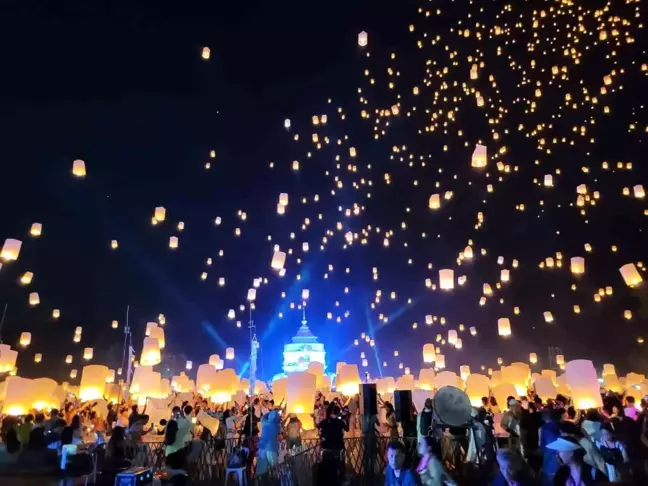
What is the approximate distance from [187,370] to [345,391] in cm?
1691

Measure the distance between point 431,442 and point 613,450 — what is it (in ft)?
14.5

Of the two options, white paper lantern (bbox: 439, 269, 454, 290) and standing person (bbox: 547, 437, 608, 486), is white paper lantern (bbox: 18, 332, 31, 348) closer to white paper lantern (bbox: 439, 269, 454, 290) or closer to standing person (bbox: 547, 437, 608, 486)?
white paper lantern (bbox: 439, 269, 454, 290)

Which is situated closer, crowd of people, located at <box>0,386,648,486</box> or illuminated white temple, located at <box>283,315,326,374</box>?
crowd of people, located at <box>0,386,648,486</box>

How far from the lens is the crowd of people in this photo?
4.46m

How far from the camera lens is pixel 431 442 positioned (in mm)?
4746

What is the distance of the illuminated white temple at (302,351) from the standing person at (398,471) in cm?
3642

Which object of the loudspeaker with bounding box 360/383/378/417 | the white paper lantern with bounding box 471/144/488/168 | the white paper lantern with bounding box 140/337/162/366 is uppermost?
the white paper lantern with bounding box 471/144/488/168

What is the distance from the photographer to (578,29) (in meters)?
14.8

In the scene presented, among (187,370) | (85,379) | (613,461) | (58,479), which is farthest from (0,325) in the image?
(613,461)

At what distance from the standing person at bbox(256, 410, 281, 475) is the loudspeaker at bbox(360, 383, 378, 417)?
5.20 ft

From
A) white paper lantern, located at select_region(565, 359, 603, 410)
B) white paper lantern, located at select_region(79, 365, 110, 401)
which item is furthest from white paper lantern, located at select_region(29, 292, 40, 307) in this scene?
white paper lantern, located at select_region(565, 359, 603, 410)

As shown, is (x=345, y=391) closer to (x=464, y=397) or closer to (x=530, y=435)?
(x=530, y=435)

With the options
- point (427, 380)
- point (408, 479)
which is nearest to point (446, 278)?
point (427, 380)

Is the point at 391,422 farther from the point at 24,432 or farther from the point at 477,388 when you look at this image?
the point at 24,432
